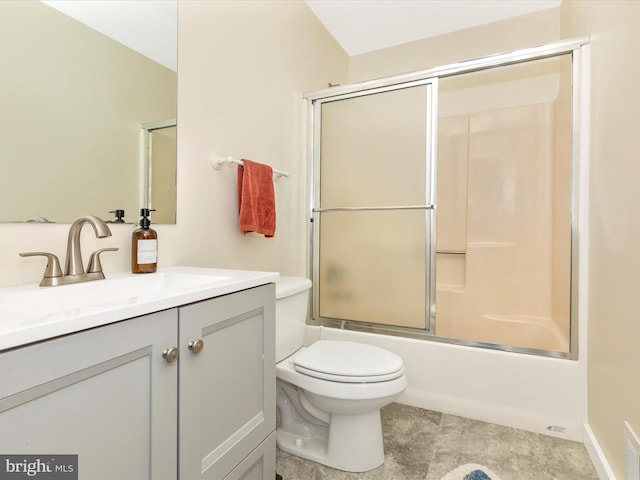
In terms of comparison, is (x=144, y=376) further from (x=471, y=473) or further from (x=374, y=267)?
(x=374, y=267)

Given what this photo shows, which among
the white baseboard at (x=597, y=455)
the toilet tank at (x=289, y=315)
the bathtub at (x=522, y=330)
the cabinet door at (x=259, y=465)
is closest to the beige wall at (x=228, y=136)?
the toilet tank at (x=289, y=315)

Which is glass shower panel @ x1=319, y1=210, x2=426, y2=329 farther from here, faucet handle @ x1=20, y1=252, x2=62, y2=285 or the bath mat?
faucet handle @ x1=20, y1=252, x2=62, y2=285

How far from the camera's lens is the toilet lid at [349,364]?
132 cm

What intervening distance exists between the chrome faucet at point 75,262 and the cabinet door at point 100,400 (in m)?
0.41

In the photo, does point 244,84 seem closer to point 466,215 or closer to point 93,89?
point 93,89

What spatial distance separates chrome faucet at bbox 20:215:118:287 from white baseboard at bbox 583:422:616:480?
187cm

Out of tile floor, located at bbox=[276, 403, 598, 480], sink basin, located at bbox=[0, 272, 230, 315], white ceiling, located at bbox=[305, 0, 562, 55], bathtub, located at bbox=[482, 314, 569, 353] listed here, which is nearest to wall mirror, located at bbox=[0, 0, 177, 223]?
sink basin, located at bbox=[0, 272, 230, 315]

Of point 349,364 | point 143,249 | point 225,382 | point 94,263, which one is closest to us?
point 225,382

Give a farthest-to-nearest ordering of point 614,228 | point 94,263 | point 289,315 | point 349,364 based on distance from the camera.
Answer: point 289,315
point 349,364
point 614,228
point 94,263

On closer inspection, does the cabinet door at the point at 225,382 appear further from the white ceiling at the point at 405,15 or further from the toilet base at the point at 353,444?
the white ceiling at the point at 405,15

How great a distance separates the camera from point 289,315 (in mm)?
1533

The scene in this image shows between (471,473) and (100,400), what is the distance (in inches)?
55.0

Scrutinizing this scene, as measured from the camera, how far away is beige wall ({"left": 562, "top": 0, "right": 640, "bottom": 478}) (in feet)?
3.67

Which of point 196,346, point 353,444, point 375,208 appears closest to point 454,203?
point 375,208
